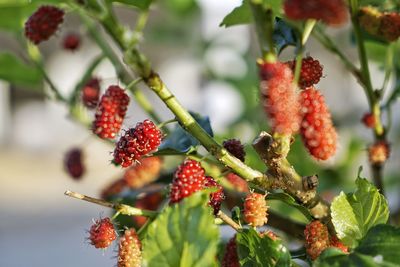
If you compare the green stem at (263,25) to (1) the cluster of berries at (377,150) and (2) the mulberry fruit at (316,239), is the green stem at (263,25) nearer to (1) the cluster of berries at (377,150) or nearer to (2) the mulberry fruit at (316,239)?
(2) the mulberry fruit at (316,239)

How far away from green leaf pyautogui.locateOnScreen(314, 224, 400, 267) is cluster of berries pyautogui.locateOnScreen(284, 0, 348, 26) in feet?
0.46

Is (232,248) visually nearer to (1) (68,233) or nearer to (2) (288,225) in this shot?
(2) (288,225)

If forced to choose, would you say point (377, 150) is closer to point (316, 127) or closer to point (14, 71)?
point (316, 127)

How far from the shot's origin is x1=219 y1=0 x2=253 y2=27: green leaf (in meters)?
0.62

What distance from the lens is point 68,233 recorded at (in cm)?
629

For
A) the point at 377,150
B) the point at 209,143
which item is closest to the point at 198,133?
the point at 209,143

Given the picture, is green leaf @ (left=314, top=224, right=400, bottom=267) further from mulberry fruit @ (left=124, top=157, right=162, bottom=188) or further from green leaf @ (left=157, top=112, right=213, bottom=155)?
mulberry fruit @ (left=124, top=157, right=162, bottom=188)

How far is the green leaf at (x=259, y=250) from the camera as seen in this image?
49cm

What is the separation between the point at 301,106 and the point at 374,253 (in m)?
0.11

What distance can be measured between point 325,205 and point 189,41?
1411 millimetres

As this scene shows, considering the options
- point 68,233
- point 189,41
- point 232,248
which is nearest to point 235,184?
point 232,248

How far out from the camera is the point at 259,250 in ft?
1.68

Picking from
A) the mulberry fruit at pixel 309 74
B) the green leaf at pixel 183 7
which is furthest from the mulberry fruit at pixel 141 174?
the green leaf at pixel 183 7

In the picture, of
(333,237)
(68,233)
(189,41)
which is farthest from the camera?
(68,233)
